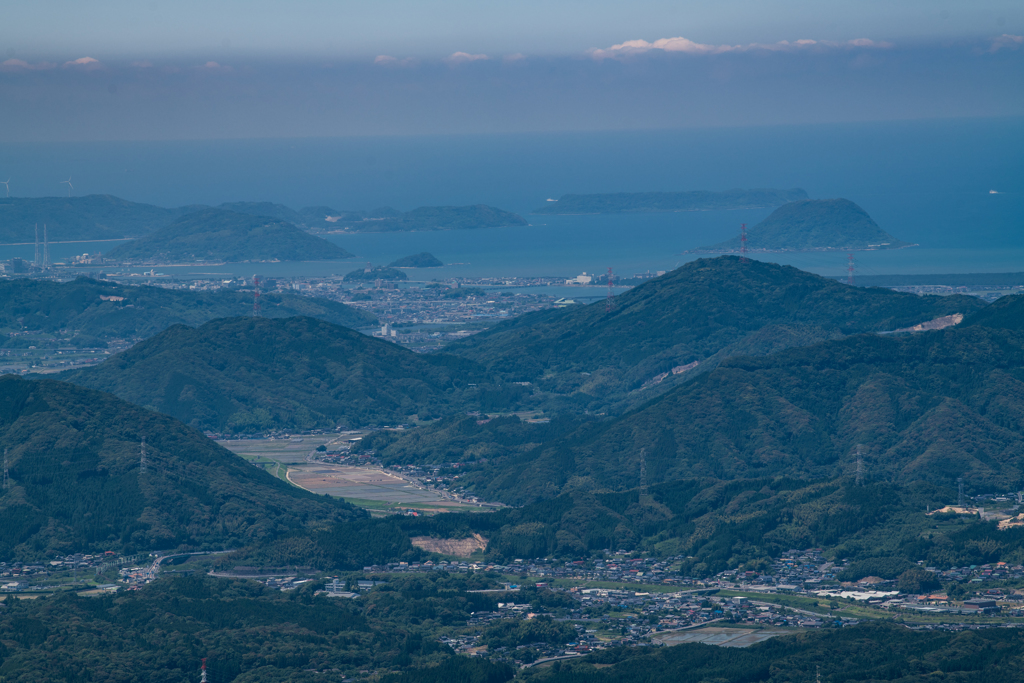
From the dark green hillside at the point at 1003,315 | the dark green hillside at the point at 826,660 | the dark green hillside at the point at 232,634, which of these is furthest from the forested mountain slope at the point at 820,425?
the dark green hillside at the point at 826,660

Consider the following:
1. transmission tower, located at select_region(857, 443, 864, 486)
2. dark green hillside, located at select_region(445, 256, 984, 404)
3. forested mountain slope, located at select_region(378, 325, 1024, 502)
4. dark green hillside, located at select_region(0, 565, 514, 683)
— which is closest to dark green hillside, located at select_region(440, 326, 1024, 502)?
forested mountain slope, located at select_region(378, 325, 1024, 502)

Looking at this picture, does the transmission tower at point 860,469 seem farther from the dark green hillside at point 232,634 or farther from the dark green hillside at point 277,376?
the dark green hillside at point 277,376

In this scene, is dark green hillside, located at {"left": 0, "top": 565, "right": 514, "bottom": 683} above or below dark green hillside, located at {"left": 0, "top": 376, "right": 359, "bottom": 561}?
below

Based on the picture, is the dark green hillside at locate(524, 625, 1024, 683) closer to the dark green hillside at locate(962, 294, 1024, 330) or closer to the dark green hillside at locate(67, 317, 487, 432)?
the dark green hillside at locate(962, 294, 1024, 330)

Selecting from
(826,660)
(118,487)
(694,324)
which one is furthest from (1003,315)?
(118,487)

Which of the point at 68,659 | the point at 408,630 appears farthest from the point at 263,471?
the point at 68,659

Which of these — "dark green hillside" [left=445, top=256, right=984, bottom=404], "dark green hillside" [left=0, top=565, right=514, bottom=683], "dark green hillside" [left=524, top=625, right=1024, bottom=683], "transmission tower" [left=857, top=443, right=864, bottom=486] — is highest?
"dark green hillside" [left=445, top=256, right=984, bottom=404]
